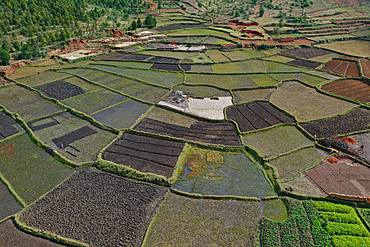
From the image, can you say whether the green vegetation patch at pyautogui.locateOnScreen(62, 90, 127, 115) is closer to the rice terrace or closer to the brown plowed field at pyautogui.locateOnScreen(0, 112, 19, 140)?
the rice terrace

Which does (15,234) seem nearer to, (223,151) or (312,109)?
(223,151)

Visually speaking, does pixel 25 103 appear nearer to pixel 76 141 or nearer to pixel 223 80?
pixel 76 141

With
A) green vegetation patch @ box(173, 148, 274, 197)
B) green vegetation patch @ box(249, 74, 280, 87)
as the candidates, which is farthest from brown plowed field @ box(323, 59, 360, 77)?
green vegetation patch @ box(173, 148, 274, 197)

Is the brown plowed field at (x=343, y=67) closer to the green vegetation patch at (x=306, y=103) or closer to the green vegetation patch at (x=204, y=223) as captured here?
the green vegetation patch at (x=306, y=103)

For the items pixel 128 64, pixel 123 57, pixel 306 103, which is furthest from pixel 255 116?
pixel 123 57

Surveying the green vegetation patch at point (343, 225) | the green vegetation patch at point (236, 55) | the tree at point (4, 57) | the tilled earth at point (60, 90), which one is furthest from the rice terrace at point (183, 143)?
the green vegetation patch at point (236, 55)

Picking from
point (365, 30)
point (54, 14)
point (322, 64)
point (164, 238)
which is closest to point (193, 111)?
point (164, 238)
